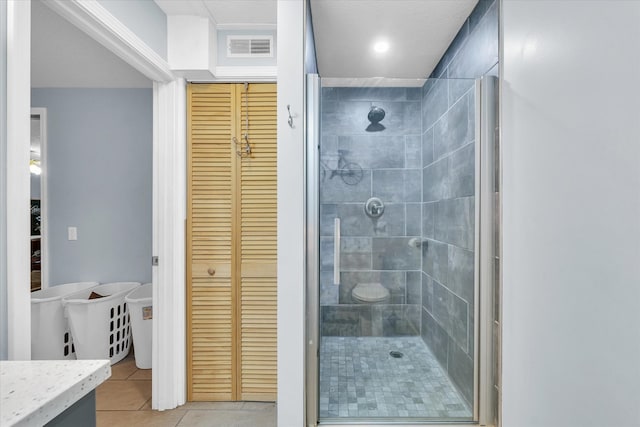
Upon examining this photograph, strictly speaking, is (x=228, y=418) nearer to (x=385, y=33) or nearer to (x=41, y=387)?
(x=41, y=387)

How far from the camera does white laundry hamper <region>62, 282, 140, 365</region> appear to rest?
2.35 m

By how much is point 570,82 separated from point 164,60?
2015 mm

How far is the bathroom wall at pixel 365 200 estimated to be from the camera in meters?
1.63

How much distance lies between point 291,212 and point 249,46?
1.27 meters

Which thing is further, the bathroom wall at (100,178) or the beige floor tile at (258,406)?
the bathroom wall at (100,178)

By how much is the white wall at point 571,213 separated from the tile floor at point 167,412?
138 centimetres

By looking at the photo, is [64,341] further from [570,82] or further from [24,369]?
[570,82]

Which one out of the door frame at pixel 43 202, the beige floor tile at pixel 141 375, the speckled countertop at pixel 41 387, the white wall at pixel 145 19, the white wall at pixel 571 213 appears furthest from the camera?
the door frame at pixel 43 202

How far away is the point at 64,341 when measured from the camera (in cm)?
244

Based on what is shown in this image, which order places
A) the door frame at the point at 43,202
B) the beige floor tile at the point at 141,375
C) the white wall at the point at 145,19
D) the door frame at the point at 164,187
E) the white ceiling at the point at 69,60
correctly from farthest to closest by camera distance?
the door frame at the point at 43,202
the beige floor tile at the point at 141,375
the white ceiling at the point at 69,60
the white wall at the point at 145,19
the door frame at the point at 164,187

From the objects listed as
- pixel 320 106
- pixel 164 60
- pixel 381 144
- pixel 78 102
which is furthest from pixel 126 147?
pixel 381 144

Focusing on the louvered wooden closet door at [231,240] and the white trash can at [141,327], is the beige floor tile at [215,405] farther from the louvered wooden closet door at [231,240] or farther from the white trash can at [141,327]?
the white trash can at [141,327]

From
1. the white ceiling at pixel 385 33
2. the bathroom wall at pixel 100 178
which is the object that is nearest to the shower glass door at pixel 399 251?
the white ceiling at pixel 385 33

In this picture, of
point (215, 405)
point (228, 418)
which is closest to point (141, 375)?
point (215, 405)
